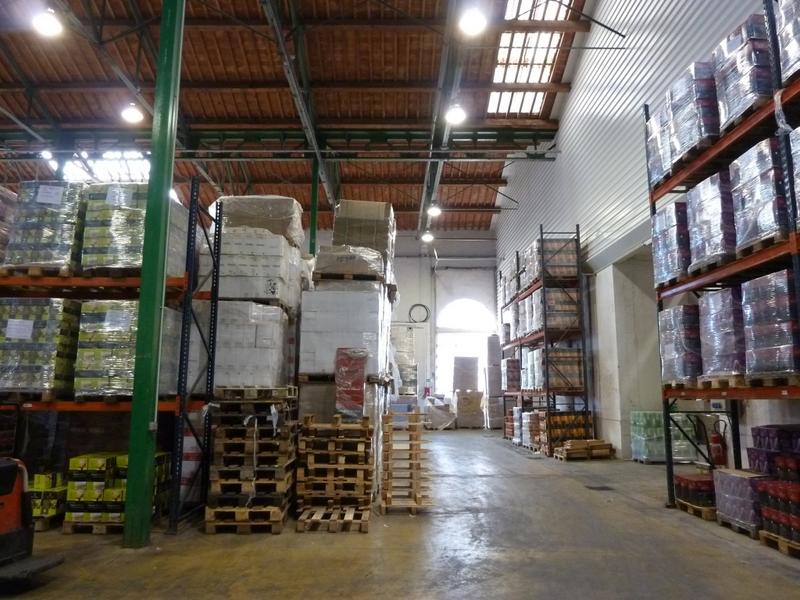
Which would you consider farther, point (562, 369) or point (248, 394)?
point (562, 369)

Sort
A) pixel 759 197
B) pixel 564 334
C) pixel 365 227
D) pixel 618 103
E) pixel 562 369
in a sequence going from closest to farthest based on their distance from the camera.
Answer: pixel 759 197 < pixel 365 227 < pixel 618 103 < pixel 562 369 < pixel 564 334

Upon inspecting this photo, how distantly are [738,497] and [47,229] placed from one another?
859 centimetres

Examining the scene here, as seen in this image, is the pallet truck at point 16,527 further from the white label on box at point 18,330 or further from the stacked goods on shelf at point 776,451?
the stacked goods on shelf at point 776,451

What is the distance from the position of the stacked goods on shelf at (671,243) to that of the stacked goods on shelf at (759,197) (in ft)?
3.31

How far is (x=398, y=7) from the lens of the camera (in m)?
12.5

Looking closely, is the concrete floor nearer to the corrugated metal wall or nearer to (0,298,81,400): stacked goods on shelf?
(0,298,81,400): stacked goods on shelf

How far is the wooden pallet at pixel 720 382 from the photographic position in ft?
18.7

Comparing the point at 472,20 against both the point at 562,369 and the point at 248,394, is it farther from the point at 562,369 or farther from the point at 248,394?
the point at 562,369

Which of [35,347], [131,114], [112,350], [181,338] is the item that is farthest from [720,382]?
[131,114]

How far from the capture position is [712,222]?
20.0ft

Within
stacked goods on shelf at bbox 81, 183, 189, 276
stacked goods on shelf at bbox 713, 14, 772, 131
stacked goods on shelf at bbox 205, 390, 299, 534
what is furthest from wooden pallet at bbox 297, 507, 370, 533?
stacked goods on shelf at bbox 713, 14, 772, 131

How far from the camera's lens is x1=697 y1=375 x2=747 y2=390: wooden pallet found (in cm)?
571

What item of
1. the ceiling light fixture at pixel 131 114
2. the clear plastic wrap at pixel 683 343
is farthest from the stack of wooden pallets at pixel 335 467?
the ceiling light fixture at pixel 131 114

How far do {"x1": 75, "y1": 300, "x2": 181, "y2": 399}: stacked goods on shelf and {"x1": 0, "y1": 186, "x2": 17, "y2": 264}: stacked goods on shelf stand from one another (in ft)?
5.13
